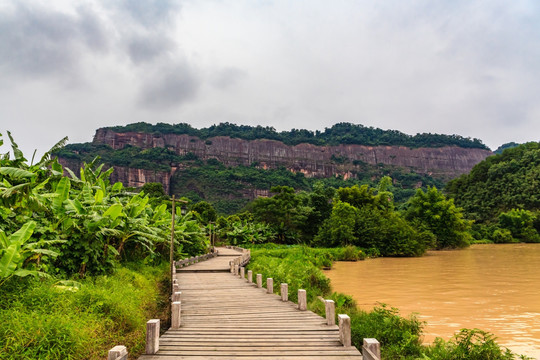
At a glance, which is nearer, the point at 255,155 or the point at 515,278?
the point at 515,278

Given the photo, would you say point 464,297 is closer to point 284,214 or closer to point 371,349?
point 371,349

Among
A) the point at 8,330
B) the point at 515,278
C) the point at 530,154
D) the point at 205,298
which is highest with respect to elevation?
the point at 530,154

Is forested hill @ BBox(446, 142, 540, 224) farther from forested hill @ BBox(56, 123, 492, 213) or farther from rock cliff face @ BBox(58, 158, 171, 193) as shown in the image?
rock cliff face @ BBox(58, 158, 171, 193)

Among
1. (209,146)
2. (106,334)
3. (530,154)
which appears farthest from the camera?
(209,146)

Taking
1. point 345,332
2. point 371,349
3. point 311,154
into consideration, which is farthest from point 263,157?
point 371,349

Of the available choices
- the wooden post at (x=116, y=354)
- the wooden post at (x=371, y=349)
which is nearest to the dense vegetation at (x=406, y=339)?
the wooden post at (x=371, y=349)

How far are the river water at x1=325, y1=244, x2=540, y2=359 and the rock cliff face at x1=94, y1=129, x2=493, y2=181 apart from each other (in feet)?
375

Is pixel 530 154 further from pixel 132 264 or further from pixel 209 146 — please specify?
pixel 209 146

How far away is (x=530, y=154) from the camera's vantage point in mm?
61562

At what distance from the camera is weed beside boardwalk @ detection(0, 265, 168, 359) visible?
4906 millimetres

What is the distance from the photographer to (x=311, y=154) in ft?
461

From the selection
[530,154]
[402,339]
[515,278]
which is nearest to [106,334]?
[402,339]

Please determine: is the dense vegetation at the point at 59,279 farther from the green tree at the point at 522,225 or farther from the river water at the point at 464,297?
the green tree at the point at 522,225

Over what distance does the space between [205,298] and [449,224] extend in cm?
3664
